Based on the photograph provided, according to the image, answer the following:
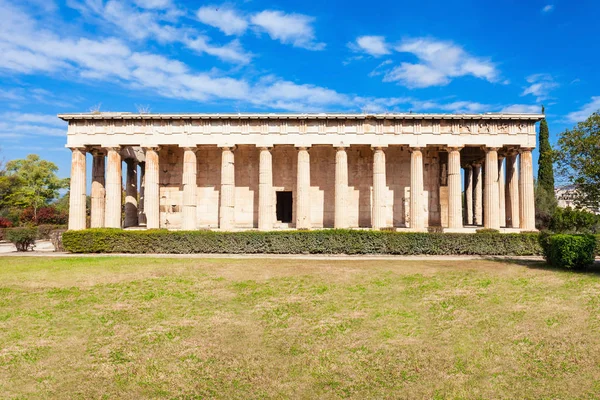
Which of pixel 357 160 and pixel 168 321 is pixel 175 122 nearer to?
pixel 357 160

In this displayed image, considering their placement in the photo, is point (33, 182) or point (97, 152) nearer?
point (97, 152)

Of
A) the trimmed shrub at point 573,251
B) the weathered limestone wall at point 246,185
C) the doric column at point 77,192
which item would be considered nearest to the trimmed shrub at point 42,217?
the doric column at point 77,192

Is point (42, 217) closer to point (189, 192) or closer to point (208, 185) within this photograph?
point (208, 185)

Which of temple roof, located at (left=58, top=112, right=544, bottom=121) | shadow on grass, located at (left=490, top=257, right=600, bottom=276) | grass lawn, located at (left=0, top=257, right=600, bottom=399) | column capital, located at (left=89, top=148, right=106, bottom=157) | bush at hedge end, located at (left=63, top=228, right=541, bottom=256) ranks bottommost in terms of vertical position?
grass lawn, located at (left=0, top=257, right=600, bottom=399)

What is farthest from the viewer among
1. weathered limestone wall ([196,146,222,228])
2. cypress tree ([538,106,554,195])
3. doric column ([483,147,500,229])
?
cypress tree ([538,106,554,195])

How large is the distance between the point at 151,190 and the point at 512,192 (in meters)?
25.7

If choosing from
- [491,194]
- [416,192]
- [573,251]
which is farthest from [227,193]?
[573,251]

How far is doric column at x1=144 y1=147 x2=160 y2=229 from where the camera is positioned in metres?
26.5

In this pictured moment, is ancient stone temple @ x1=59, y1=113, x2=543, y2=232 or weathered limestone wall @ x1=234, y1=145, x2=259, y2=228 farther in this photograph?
weathered limestone wall @ x1=234, y1=145, x2=259, y2=228

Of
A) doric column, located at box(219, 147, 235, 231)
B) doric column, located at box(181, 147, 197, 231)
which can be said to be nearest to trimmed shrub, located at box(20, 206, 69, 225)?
doric column, located at box(181, 147, 197, 231)

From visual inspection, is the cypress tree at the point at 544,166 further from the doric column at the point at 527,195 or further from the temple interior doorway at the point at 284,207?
the temple interior doorway at the point at 284,207

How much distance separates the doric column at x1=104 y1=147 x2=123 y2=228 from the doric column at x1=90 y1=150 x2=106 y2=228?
1.14 metres

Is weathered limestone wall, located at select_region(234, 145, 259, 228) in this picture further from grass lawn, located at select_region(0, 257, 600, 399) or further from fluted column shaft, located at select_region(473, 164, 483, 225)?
fluted column shaft, located at select_region(473, 164, 483, 225)

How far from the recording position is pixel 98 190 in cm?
2823
